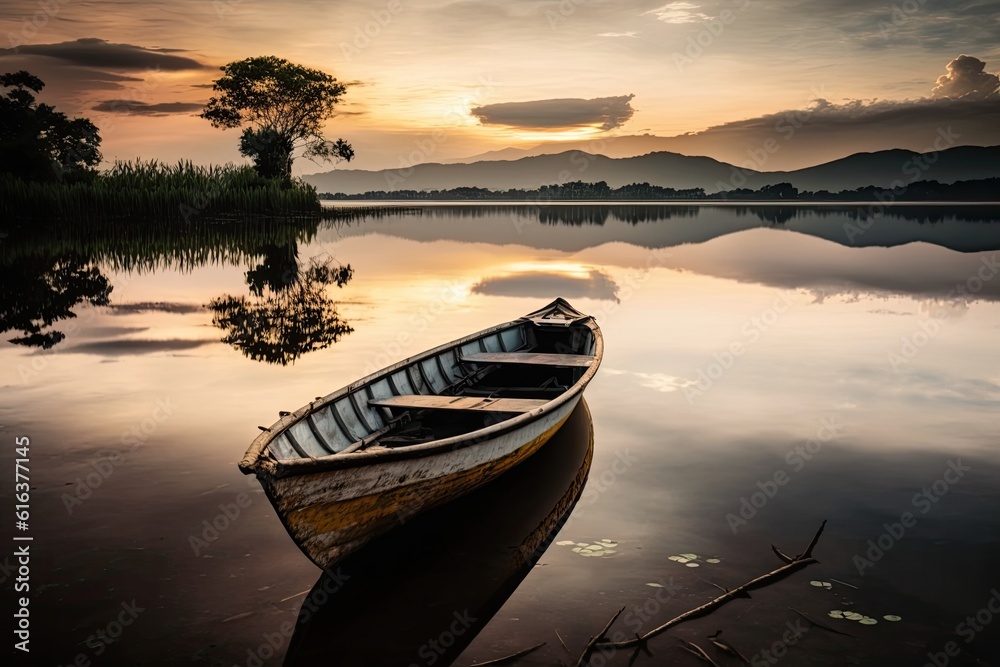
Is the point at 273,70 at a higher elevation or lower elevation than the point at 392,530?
higher

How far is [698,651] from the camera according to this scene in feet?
15.4

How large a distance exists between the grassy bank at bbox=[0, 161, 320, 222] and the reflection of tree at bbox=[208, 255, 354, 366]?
61.7 ft

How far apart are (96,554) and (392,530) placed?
234 centimetres

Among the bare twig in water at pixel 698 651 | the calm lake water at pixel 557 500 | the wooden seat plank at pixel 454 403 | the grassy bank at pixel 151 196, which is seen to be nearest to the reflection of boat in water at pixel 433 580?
the calm lake water at pixel 557 500

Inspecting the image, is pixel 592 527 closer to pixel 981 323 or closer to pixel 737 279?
pixel 981 323

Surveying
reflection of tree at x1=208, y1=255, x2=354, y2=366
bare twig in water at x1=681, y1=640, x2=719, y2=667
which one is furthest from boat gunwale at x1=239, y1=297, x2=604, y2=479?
reflection of tree at x1=208, y1=255, x2=354, y2=366

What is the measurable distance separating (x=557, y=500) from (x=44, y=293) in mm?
17178

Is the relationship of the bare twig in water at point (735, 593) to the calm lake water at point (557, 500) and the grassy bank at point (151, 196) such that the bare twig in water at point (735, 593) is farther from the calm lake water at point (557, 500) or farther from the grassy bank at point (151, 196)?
the grassy bank at point (151, 196)

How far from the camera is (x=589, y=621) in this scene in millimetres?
5078

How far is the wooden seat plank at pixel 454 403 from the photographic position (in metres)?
7.61

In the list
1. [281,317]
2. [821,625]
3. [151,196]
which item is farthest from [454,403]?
[151,196]

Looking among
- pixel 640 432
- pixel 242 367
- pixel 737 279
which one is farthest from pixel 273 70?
pixel 640 432

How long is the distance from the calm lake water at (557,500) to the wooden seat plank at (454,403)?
0.84m

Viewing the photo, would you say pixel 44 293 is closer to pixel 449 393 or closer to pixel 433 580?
pixel 449 393
